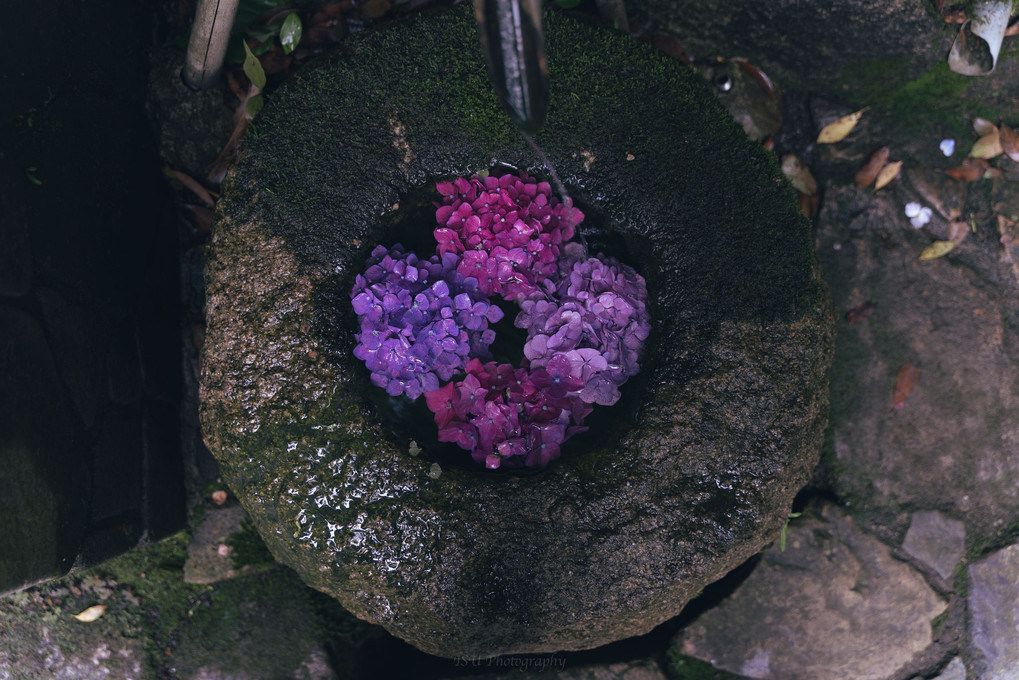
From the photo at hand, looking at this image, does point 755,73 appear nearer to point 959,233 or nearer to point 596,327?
point 959,233

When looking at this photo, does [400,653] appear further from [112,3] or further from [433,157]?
[112,3]

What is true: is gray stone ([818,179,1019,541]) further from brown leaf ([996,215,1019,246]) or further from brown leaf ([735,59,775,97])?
brown leaf ([735,59,775,97])

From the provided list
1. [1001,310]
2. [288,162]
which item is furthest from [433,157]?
[1001,310]

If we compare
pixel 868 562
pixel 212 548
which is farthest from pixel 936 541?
pixel 212 548

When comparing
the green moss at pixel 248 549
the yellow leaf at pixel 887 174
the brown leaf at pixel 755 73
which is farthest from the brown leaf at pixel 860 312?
the green moss at pixel 248 549

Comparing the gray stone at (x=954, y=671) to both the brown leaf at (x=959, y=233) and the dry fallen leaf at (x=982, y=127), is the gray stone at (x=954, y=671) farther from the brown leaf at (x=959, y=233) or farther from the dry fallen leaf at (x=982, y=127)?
the dry fallen leaf at (x=982, y=127)

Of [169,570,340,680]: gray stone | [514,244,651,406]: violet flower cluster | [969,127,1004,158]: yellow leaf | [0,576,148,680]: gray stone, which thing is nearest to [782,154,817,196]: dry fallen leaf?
[969,127,1004,158]: yellow leaf

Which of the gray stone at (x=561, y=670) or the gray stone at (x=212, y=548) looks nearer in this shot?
the gray stone at (x=561, y=670)

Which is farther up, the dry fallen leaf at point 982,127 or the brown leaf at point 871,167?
the dry fallen leaf at point 982,127
